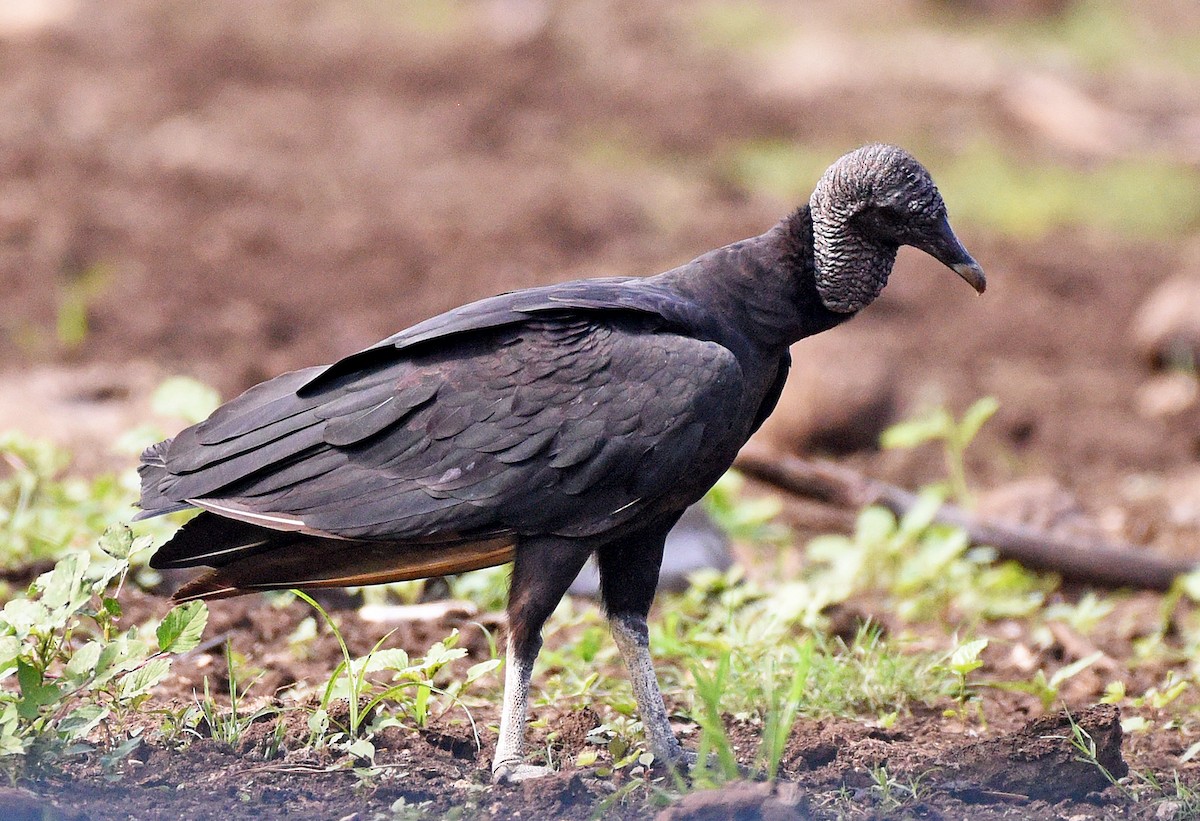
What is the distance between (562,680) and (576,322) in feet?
3.76

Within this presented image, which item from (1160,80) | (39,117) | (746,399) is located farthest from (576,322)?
(1160,80)

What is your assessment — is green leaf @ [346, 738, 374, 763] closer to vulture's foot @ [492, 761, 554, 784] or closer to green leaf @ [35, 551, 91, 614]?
vulture's foot @ [492, 761, 554, 784]

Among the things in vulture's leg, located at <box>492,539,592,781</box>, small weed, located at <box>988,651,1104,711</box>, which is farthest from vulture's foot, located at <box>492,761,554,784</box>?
small weed, located at <box>988,651,1104,711</box>

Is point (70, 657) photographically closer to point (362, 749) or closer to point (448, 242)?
point (362, 749)

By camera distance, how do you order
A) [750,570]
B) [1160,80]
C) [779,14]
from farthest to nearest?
[779,14] → [1160,80] → [750,570]

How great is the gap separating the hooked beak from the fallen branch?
2.03 meters

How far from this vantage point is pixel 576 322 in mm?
3080

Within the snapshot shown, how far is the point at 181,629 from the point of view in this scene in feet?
9.33

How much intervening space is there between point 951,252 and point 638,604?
108cm

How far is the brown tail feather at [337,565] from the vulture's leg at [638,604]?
1.09 ft

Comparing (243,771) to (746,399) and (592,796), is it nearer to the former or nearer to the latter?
(592,796)

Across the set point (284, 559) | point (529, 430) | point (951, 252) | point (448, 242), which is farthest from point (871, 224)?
point (448, 242)

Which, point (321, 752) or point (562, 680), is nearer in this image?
Result: point (321, 752)

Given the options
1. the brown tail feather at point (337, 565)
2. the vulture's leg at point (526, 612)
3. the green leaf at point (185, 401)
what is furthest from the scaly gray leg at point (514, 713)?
the green leaf at point (185, 401)
